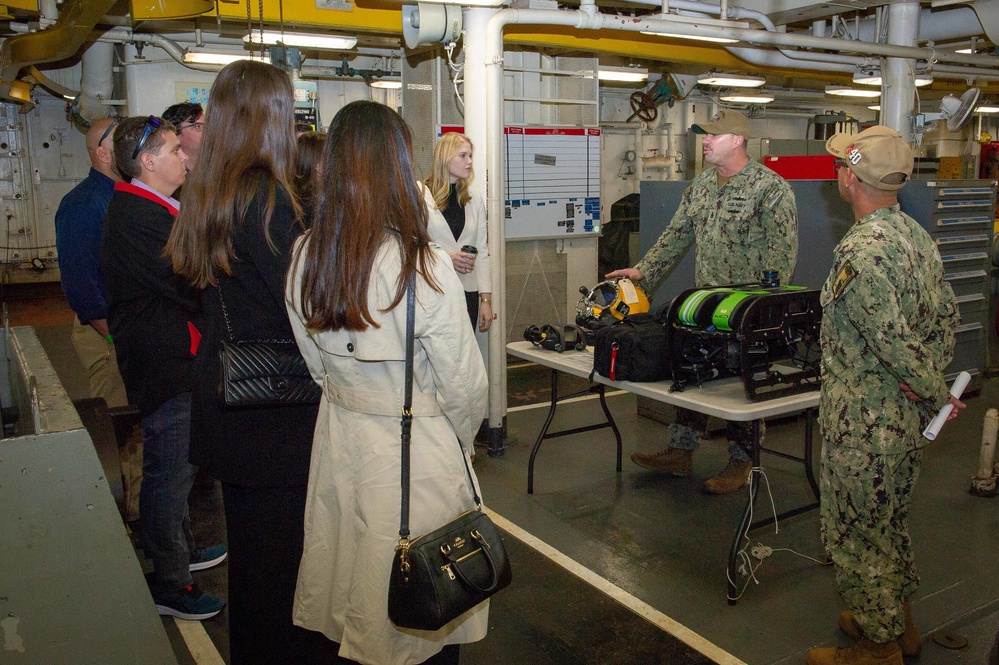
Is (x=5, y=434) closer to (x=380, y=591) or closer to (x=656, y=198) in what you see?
(x=380, y=591)

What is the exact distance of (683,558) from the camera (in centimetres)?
316

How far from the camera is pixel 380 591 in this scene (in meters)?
1.66

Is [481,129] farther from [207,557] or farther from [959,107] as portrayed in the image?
[959,107]

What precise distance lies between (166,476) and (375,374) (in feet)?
4.21

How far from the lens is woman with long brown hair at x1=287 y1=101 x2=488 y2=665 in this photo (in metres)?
1.61

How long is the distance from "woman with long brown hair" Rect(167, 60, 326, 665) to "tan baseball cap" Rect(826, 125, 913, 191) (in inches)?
62.4

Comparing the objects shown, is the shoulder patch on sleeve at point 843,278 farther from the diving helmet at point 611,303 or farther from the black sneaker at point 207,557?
the black sneaker at point 207,557

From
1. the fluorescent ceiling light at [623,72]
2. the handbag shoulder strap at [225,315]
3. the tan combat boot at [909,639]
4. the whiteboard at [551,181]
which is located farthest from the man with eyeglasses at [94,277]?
the fluorescent ceiling light at [623,72]

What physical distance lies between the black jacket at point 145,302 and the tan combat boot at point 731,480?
97.8 inches

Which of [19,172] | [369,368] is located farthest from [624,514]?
[19,172]

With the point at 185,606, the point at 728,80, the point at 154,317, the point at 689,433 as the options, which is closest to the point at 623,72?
the point at 728,80

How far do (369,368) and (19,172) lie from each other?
981cm

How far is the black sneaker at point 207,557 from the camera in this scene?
3119mm

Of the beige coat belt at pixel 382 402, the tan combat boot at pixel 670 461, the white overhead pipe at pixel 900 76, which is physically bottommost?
the tan combat boot at pixel 670 461
